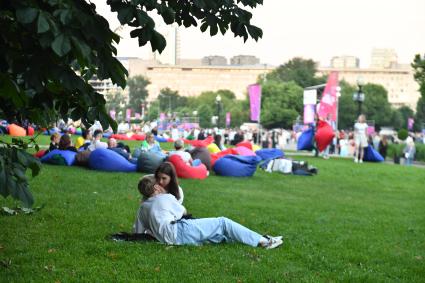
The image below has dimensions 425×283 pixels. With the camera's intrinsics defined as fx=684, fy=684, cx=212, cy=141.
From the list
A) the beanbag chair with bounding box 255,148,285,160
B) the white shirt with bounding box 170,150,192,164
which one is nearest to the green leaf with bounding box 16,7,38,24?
the white shirt with bounding box 170,150,192,164

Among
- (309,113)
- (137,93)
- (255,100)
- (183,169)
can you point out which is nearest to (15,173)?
(183,169)

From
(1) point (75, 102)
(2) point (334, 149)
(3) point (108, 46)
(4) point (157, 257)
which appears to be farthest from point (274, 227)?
(2) point (334, 149)

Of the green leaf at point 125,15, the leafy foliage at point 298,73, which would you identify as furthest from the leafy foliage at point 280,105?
the green leaf at point 125,15

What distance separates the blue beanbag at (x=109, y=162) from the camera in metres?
18.3

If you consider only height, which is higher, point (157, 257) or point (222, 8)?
point (222, 8)

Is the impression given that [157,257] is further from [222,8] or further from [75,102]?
[222,8]

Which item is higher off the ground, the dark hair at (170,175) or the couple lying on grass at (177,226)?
the dark hair at (170,175)

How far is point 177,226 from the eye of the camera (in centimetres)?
820

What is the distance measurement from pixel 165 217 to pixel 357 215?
5.69 meters

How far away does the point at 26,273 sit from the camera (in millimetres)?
6492

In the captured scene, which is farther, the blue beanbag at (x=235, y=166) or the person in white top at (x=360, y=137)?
the person in white top at (x=360, y=137)

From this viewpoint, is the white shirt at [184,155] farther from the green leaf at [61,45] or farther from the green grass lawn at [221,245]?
the green leaf at [61,45]

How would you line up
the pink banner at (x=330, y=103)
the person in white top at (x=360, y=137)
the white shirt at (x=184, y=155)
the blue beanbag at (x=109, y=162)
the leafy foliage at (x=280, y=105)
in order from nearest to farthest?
the white shirt at (x=184, y=155) < the blue beanbag at (x=109, y=162) < the person in white top at (x=360, y=137) < the pink banner at (x=330, y=103) < the leafy foliage at (x=280, y=105)

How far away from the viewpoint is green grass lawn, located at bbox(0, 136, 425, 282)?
22.6 ft
